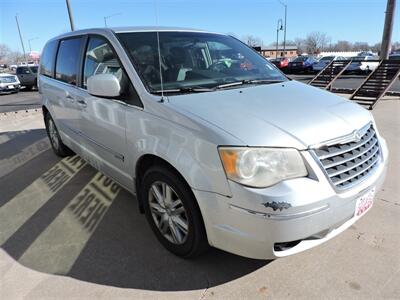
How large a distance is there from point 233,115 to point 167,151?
20.4 inches

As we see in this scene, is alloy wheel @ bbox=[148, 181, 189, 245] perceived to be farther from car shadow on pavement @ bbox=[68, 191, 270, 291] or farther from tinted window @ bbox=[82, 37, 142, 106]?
tinted window @ bbox=[82, 37, 142, 106]

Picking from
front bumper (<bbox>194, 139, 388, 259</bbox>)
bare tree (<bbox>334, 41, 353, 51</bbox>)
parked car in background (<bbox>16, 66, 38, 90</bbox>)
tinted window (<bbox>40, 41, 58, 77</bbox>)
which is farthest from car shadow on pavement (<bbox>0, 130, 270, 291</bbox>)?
bare tree (<bbox>334, 41, 353, 51</bbox>)

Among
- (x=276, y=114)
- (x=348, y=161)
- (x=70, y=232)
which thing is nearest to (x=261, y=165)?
(x=276, y=114)

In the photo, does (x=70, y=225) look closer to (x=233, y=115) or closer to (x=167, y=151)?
(x=167, y=151)

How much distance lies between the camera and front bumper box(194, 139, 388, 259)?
1.90 m

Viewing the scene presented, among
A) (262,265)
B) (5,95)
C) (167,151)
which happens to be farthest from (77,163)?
(5,95)

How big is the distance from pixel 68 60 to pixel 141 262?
2.66 m

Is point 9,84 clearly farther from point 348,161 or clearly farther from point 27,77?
point 348,161

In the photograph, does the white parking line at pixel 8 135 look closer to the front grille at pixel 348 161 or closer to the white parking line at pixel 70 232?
the white parking line at pixel 70 232

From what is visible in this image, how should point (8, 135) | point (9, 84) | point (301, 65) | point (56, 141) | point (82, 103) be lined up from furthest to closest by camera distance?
point (301, 65) < point (9, 84) < point (8, 135) < point (56, 141) < point (82, 103)

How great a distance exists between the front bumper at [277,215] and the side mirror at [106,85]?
1.11 m

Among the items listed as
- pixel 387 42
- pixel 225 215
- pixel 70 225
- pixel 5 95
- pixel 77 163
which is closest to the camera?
pixel 225 215

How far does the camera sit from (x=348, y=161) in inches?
Result: 85.7

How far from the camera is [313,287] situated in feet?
7.39
